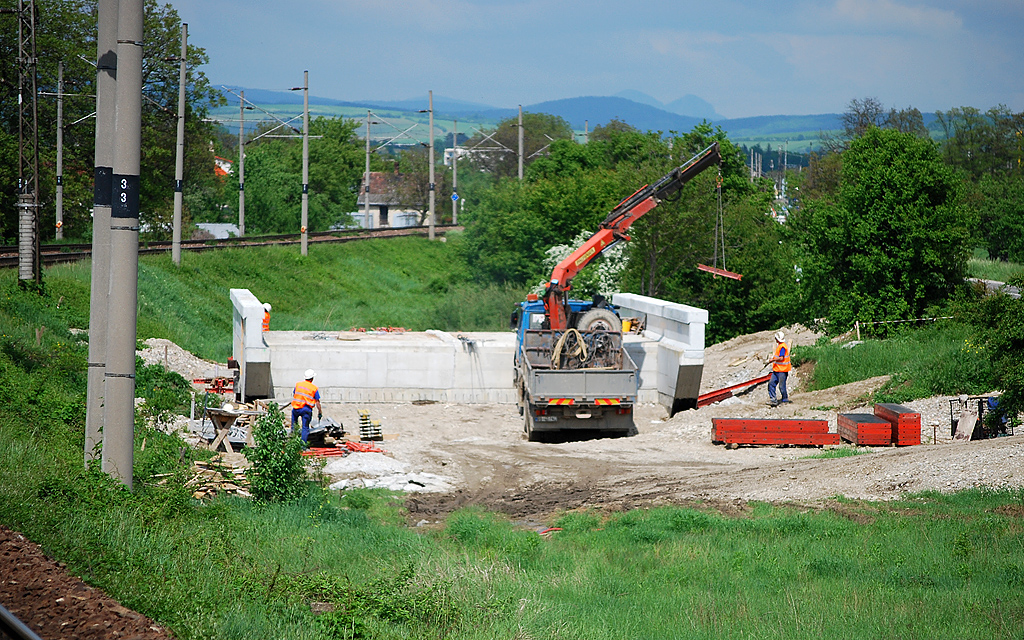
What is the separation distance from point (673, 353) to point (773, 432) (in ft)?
19.2

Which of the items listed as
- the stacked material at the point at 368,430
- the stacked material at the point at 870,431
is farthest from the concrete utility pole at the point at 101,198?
the stacked material at the point at 870,431

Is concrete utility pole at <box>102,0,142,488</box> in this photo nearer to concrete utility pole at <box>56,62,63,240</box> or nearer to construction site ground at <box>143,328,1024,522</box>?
construction site ground at <box>143,328,1024,522</box>

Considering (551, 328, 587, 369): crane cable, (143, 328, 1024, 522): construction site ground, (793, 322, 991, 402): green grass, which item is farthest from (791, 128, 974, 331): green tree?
(551, 328, 587, 369): crane cable

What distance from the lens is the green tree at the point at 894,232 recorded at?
2966 cm

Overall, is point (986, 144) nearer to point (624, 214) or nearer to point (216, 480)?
point (624, 214)

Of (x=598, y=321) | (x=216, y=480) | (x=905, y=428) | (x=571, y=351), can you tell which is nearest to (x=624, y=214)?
(x=598, y=321)

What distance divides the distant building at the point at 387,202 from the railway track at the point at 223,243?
42.5 meters

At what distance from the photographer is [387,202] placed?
392ft

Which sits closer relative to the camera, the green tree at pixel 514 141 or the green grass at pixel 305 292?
→ the green grass at pixel 305 292

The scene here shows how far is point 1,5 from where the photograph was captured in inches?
1768

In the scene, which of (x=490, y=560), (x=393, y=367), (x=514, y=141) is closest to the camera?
(x=490, y=560)

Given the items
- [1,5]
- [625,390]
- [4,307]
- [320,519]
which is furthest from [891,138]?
[1,5]

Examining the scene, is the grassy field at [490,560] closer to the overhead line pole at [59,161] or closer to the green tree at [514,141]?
the overhead line pole at [59,161]

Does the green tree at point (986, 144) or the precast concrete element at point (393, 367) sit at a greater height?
the green tree at point (986, 144)
